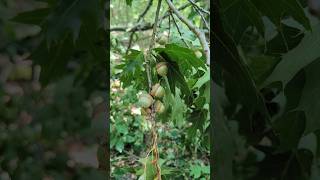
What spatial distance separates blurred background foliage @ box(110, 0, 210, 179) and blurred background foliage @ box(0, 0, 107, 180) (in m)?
0.28

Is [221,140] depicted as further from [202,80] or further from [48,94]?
[202,80]

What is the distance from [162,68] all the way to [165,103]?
0.40ft

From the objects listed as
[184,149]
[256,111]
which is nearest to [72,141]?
[256,111]

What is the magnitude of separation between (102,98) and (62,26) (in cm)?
5

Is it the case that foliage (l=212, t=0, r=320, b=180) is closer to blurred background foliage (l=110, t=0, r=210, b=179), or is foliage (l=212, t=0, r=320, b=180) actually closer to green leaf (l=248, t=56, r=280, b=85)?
green leaf (l=248, t=56, r=280, b=85)

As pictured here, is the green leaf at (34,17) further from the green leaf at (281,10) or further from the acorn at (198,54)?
the acorn at (198,54)

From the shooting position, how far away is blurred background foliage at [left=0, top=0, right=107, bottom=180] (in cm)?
28

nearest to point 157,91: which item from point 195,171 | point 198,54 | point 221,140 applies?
point 198,54

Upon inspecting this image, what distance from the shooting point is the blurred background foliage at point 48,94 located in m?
0.28

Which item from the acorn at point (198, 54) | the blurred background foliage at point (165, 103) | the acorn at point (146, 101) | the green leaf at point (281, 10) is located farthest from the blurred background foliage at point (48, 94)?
the acorn at point (198, 54)

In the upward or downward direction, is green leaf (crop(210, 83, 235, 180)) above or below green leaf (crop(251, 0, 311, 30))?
below

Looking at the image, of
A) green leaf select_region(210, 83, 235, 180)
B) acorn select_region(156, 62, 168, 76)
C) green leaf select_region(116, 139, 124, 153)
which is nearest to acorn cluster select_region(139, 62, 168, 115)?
acorn select_region(156, 62, 168, 76)

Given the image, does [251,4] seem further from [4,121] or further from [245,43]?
[4,121]

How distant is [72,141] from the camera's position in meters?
0.29
